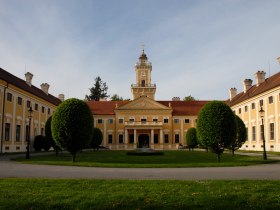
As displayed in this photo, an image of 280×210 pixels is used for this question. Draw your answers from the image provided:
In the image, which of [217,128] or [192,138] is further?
[192,138]

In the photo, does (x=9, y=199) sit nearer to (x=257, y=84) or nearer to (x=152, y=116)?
(x=257, y=84)

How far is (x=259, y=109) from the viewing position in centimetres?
4444

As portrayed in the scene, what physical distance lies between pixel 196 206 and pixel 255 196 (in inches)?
78.0

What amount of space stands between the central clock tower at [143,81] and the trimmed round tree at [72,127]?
52.6 m

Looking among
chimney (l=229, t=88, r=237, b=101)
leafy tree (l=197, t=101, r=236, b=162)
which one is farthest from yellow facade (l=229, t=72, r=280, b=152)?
leafy tree (l=197, t=101, r=236, b=162)

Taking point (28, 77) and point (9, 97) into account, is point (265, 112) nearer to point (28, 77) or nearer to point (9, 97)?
point (9, 97)

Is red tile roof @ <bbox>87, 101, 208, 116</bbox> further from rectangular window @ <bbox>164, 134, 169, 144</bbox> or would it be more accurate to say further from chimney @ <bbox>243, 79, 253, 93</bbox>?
chimney @ <bbox>243, 79, 253, 93</bbox>

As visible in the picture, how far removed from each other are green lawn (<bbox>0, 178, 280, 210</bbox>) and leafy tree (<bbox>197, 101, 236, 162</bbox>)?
12359 mm

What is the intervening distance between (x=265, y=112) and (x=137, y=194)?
37.4 meters

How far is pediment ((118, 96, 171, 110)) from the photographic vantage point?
68.6 metres

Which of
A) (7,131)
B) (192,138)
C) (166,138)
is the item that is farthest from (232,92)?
(7,131)

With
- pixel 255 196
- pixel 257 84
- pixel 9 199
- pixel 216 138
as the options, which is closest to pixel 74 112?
pixel 216 138

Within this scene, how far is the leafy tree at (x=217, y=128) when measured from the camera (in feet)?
76.4

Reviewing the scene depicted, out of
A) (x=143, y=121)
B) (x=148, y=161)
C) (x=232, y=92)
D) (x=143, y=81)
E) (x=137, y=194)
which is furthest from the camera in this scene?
(x=143, y=81)
